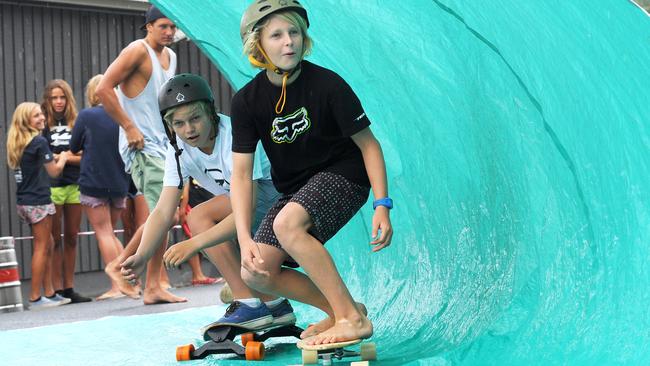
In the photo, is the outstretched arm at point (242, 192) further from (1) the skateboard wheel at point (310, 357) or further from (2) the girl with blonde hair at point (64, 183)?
(2) the girl with blonde hair at point (64, 183)

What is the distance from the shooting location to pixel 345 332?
14.2 ft

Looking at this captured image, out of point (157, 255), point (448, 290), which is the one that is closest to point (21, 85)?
point (157, 255)

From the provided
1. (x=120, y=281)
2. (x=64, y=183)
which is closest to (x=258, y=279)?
(x=120, y=281)

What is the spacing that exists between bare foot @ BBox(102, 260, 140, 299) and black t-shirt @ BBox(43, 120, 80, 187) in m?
1.59

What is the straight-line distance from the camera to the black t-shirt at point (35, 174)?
9711 millimetres

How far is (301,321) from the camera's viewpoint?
255 inches

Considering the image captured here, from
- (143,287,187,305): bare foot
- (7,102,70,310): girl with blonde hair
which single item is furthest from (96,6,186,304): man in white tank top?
(7,102,70,310): girl with blonde hair

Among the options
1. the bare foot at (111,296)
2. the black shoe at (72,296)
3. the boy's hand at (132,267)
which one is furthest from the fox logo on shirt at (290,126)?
the black shoe at (72,296)

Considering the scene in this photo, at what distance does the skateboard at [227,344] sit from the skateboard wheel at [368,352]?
572 millimetres

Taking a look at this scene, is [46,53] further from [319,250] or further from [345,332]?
[345,332]

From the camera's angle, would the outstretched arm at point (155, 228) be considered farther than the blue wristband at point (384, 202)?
Yes

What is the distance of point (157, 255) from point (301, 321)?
197 cm

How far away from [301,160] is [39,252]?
18.4 ft

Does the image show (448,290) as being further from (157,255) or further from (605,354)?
(157,255)
